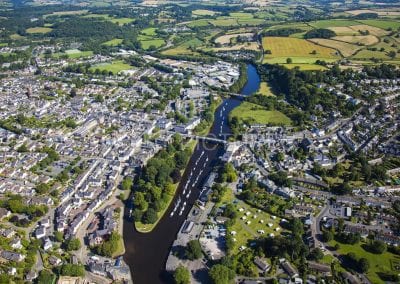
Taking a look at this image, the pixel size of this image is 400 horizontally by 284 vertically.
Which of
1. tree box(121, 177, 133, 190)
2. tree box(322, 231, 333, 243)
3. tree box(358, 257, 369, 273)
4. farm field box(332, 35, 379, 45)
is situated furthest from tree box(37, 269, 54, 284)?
farm field box(332, 35, 379, 45)

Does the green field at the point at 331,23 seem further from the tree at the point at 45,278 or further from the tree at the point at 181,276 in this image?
the tree at the point at 45,278

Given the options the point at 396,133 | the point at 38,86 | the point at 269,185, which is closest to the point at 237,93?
the point at 396,133

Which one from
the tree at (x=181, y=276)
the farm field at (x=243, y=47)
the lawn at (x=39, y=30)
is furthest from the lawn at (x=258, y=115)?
the lawn at (x=39, y=30)

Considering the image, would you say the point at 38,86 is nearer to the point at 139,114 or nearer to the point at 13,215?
the point at 139,114

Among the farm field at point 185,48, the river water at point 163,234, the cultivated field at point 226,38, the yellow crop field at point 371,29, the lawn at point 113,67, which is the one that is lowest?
the river water at point 163,234

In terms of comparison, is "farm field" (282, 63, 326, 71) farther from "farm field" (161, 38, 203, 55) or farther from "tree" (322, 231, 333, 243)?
"tree" (322, 231, 333, 243)

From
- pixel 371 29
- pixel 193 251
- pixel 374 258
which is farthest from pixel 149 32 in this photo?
pixel 374 258
